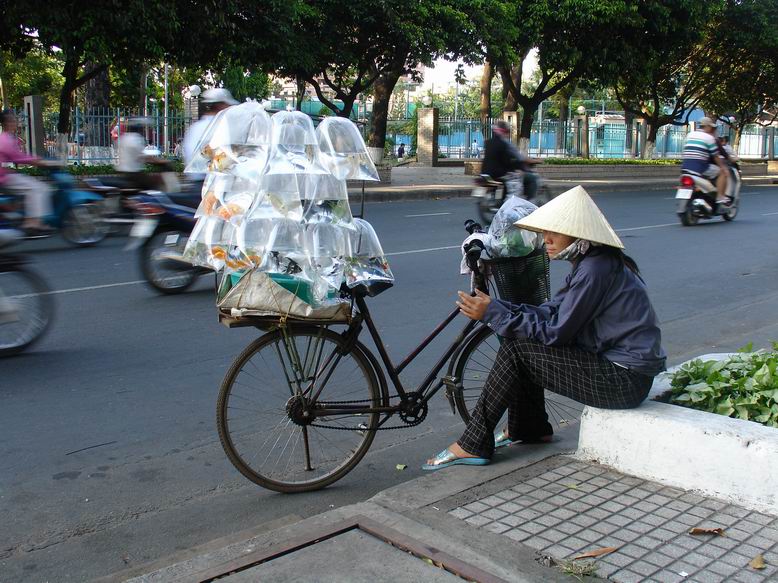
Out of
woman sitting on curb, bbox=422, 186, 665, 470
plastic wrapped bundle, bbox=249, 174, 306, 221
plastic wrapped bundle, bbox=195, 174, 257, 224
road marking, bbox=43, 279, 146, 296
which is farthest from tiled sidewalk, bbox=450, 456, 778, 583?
road marking, bbox=43, 279, 146, 296

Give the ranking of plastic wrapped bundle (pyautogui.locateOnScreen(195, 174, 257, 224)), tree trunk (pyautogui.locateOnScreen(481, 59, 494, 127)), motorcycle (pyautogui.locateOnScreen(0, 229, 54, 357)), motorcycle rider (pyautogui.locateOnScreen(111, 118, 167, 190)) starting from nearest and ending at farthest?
plastic wrapped bundle (pyautogui.locateOnScreen(195, 174, 257, 224)) → motorcycle (pyautogui.locateOnScreen(0, 229, 54, 357)) → motorcycle rider (pyautogui.locateOnScreen(111, 118, 167, 190)) → tree trunk (pyautogui.locateOnScreen(481, 59, 494, 127))

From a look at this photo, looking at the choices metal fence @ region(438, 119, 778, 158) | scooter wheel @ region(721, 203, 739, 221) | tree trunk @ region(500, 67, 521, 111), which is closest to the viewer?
scooter wheel @ region(721, 203, 739, 221)

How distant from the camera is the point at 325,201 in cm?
384

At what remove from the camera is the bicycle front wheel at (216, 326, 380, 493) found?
3861mm

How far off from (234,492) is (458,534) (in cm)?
132

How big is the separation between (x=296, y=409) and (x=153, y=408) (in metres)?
1.57

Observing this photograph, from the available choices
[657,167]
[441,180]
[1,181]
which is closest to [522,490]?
[1,181]

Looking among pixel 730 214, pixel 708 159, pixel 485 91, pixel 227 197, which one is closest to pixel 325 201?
pixel 227 197

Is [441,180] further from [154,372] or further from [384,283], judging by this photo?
[384,283]

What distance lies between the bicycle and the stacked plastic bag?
13 cm

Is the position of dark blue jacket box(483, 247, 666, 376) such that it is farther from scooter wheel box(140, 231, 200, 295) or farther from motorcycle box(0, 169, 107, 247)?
motorcycle box(0, 169, 107, 247)

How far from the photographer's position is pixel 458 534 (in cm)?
326

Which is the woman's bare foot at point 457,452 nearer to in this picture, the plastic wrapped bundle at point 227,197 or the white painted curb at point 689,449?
the white painted curb at point 689,449

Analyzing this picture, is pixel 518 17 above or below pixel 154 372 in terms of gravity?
above
